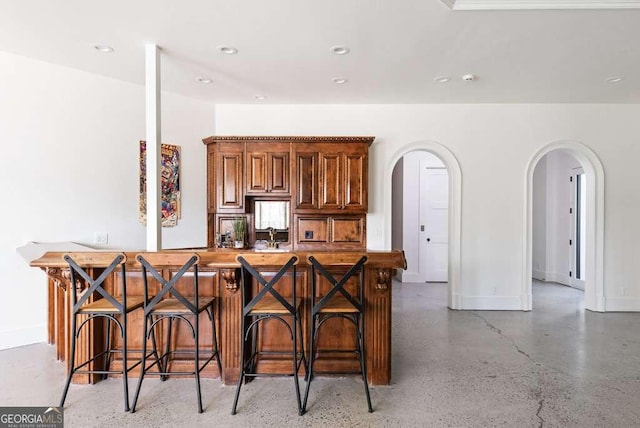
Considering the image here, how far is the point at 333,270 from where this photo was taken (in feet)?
9.06

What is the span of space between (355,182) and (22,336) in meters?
3.97

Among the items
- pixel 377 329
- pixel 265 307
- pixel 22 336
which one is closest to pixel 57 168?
pixel 22 336

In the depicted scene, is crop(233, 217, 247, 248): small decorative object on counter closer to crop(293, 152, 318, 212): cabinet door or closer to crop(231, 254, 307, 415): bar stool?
crop(293, 152, 318, 212): cabinet door

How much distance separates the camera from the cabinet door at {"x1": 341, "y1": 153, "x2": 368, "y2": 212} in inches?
185

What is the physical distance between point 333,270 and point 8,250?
10.7ft

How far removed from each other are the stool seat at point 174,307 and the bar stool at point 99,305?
166mm

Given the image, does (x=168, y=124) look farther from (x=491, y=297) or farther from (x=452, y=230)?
(x=491, y=297)

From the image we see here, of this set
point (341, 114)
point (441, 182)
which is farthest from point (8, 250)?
point (441, 182)

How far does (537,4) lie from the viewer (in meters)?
2.62

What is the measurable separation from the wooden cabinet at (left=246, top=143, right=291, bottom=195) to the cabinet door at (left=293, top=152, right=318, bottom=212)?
13 cm

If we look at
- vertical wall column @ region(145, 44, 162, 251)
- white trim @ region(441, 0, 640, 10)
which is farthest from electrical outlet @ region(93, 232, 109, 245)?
white trim @ region(441, 0, 640, 10)

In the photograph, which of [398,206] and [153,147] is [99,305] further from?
[398,206]

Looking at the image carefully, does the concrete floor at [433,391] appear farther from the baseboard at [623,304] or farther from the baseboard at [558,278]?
the baseboard at [558,278]

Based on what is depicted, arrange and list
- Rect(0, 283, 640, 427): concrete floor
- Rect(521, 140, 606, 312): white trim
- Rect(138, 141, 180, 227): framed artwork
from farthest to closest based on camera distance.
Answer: Rect(521, 140, 606, 312): white trim
Rect(138, 141, 180, 227): framed artwork
Rect(0, 283, 640, 427): concrete floor
